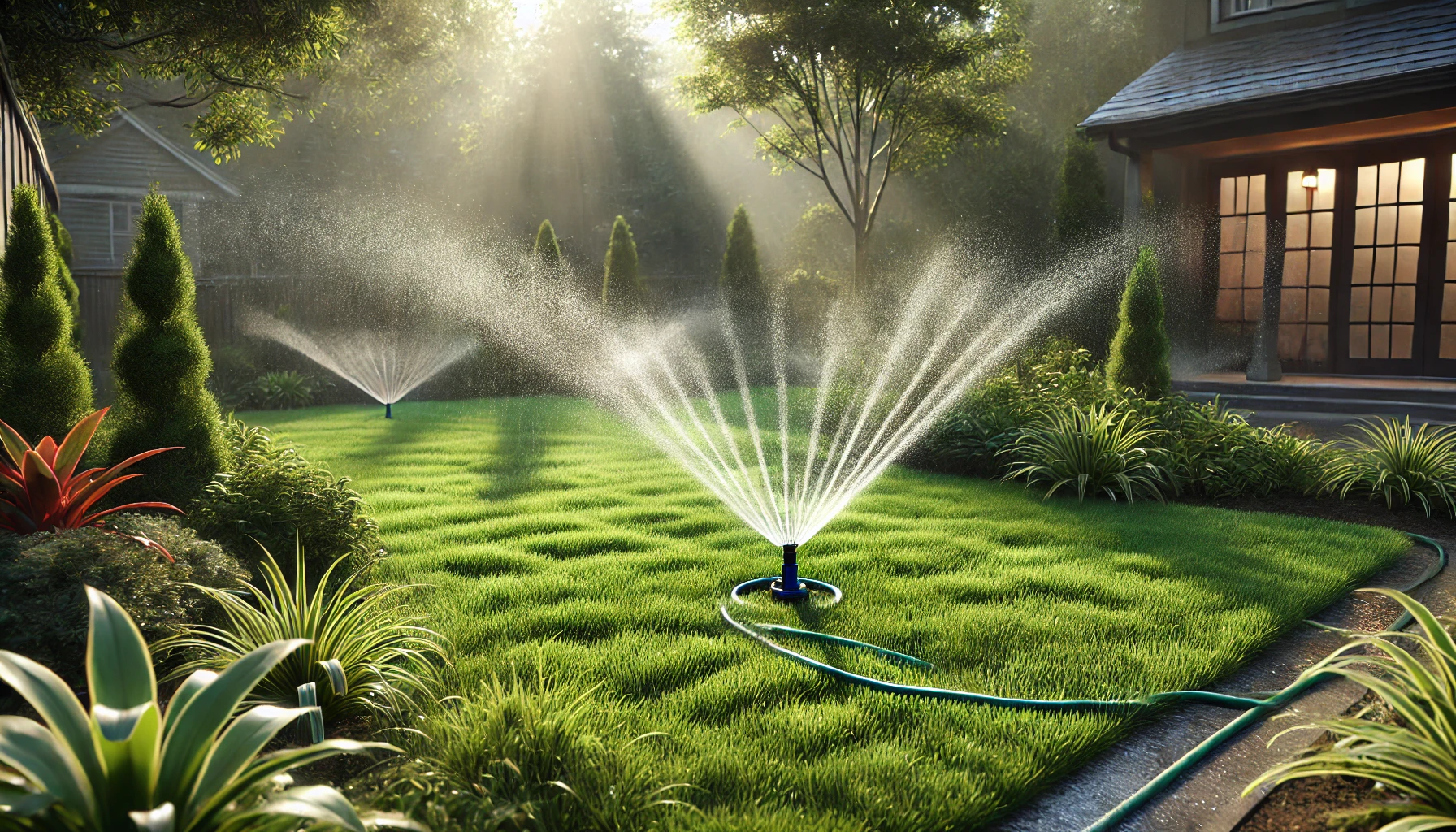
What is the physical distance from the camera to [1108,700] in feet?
9.48

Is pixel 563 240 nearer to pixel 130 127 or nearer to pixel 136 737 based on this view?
pixel 130 127

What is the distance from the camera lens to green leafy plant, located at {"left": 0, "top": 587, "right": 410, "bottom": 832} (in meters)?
1.55

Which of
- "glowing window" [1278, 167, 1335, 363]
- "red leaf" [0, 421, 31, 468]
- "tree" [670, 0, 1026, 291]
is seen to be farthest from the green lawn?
"tree" [670, 0, 1026, 291]

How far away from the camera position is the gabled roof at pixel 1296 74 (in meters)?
9.07

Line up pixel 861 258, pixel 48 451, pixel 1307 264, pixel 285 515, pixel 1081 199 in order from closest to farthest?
pixel 48 451 < pixel 285 515 < pixel 1307 264 < pixel 1081 199 < pixel 861 258

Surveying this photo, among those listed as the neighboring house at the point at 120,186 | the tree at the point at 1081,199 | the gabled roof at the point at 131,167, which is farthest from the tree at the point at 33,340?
the gabled roof at the point at 131,167

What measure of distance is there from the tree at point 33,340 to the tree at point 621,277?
1105 centimetres

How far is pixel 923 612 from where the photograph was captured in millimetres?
3770

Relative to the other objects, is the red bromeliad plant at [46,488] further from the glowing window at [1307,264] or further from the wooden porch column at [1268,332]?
the glowing window at [1307,264]

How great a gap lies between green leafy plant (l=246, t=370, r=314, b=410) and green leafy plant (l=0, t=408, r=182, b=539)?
9880mm

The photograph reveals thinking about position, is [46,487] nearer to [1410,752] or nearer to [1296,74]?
[1410,752]

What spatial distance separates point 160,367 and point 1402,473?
7493 millimetres

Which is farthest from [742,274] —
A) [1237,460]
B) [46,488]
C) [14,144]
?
[46,488]

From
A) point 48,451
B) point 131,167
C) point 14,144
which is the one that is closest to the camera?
point 48,451
